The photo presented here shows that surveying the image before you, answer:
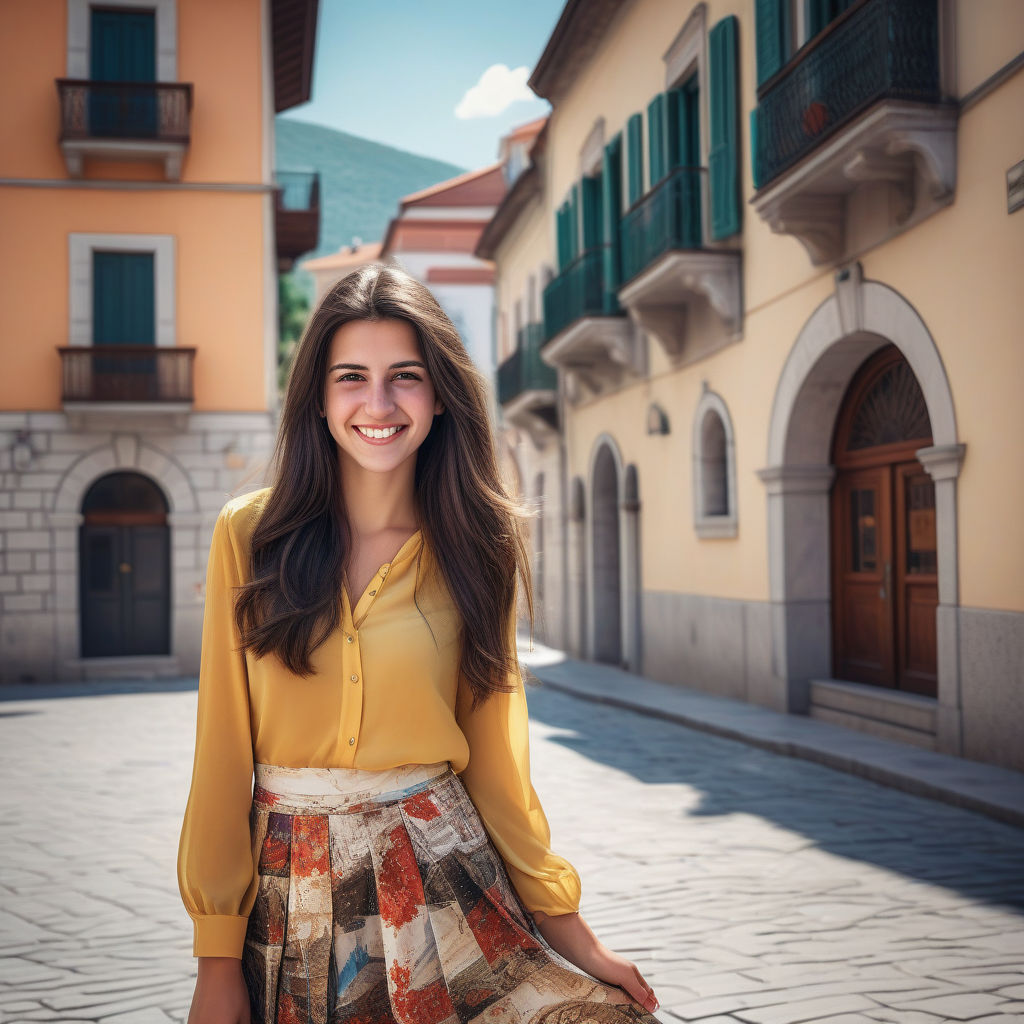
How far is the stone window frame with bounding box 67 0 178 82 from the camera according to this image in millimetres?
19172

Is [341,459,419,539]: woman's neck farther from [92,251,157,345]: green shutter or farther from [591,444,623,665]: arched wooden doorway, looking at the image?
[92,251,157,345]: green shutter

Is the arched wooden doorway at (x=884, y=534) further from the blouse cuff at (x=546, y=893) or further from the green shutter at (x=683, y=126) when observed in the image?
the blouse cuff at (x=546, y=893)

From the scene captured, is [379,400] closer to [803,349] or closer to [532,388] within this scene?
[803,349]

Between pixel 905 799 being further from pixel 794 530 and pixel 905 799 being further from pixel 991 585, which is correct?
pixel 794 530

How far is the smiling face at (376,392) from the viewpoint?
2109 mm

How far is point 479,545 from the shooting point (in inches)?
87.0

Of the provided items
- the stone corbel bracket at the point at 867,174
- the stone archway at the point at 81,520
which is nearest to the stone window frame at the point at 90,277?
the stone archway at the point at 81,520

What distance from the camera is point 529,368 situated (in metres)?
23.3

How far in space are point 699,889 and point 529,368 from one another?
1816 cm

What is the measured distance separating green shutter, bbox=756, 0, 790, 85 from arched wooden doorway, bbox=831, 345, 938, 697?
9.64 ft

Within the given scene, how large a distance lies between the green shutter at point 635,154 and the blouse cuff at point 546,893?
50.1 ft

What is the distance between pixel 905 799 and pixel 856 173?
15.8ft

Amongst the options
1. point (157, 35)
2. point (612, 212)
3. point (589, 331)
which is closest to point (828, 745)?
point (589, 331)

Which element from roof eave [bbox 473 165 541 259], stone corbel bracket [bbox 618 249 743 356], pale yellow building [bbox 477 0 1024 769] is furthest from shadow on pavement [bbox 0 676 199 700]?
roof eave [bbox 473 165 541 259]
